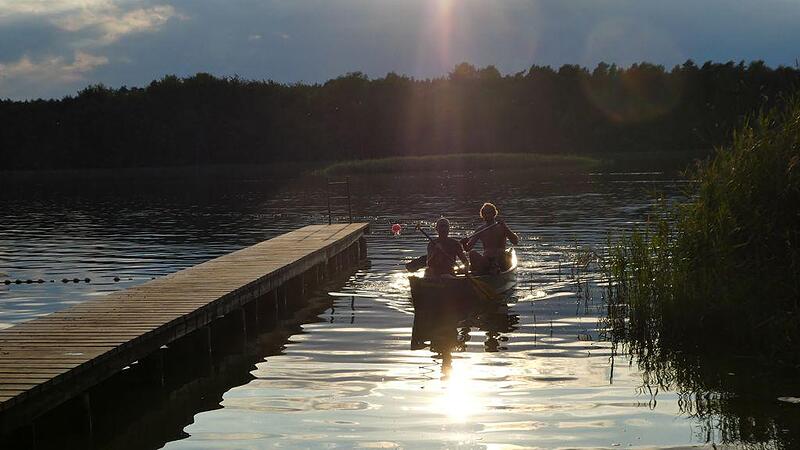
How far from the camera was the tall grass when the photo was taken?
12.9m

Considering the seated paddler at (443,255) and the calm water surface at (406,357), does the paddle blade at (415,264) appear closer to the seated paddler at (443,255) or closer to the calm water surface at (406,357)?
the calm water surface at (406,357)

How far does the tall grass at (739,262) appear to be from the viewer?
1291 cm

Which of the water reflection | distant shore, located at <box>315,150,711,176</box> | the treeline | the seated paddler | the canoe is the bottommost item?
the water reflection

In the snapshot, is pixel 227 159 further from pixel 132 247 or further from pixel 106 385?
pixel 106 385

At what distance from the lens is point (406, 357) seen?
46.0ft

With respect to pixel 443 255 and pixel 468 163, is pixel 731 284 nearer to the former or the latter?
pixel 443 255

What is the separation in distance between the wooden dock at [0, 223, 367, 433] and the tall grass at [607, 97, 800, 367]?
638 cm

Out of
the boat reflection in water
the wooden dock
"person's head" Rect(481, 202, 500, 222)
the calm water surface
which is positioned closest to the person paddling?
"person's head" Rect(481, 202, 500, 222)

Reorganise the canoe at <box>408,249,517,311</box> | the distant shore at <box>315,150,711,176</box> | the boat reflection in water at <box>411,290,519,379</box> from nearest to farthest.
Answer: the boat reflection in water at <box>411,290,519,379</box>, the canoe at <box>408,249,517,311</box>, the distant shore at <box>315,150,711,176</box>

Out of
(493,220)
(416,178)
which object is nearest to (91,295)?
(493,220)

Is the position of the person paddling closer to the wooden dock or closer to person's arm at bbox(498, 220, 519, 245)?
person's arm at bbox(498, 220, 519, 245)

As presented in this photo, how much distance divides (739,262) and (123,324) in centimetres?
819

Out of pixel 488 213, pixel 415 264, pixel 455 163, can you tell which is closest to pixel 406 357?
pixel 415 264

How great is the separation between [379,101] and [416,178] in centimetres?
4350
